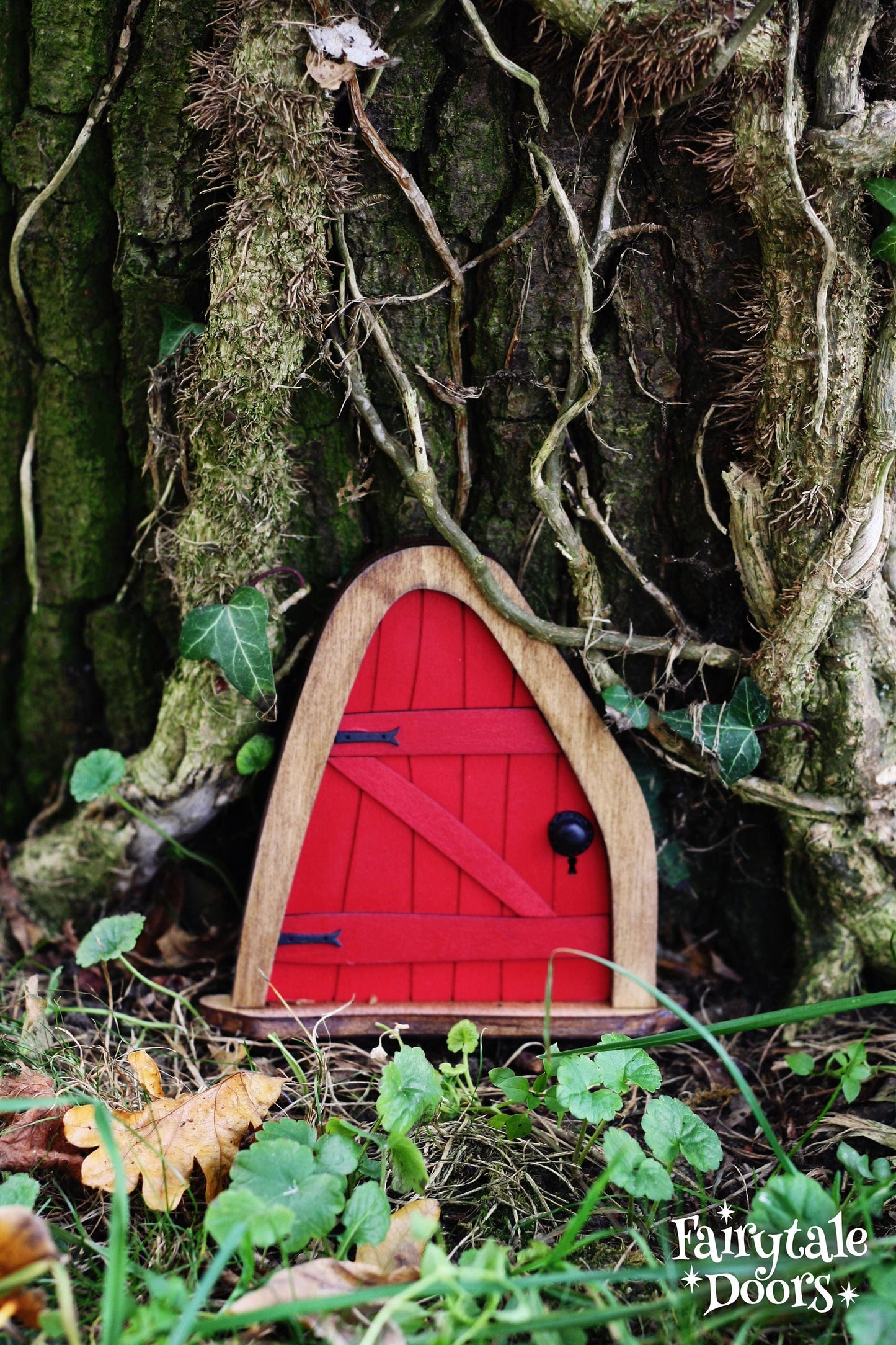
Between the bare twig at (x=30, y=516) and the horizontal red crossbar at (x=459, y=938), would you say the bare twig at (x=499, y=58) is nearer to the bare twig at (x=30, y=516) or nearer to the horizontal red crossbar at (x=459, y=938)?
the bare twig at (x=30, y=516)

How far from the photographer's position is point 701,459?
5.61 ft

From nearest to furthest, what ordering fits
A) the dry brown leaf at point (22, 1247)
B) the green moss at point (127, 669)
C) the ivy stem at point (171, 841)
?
the dry brown leaf at point (22, 1247) < the ivy stem at point (171, 841) < the green moss at point (127, 669)

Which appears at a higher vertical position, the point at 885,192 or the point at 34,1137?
the point at 885,192

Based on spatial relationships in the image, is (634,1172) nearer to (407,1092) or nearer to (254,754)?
(407,1092)

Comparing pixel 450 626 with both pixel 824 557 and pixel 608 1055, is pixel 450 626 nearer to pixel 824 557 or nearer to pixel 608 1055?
pixel 824 557

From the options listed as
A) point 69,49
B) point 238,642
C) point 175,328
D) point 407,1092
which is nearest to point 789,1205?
point 407,1092

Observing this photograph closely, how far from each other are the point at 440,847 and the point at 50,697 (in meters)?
1.00

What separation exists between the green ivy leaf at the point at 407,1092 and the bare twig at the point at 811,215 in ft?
4.23

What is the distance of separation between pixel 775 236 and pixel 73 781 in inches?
66.9

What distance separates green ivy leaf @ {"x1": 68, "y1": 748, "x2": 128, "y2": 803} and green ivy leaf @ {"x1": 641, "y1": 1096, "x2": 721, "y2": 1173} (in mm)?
1210

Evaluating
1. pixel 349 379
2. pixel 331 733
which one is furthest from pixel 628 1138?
pixel 349 379

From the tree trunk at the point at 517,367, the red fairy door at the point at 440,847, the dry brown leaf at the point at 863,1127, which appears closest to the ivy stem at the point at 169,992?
the red fairy door at the point at 440,847

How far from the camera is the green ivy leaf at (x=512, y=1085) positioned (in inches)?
58.1

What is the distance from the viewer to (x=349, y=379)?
5.41 ft
